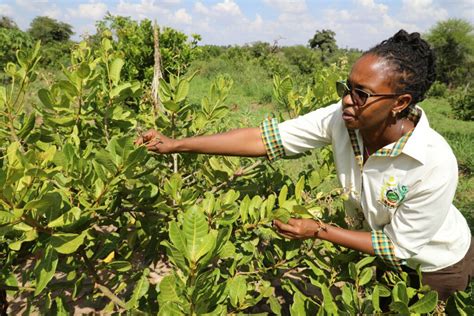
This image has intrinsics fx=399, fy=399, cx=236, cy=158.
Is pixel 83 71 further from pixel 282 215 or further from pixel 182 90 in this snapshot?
pixel 282 215

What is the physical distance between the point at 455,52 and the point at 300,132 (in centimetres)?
3293

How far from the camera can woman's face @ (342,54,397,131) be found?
1.23m

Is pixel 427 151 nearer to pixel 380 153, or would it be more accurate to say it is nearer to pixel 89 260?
pixel 380 153

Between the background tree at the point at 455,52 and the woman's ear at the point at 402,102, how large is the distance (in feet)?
99.5

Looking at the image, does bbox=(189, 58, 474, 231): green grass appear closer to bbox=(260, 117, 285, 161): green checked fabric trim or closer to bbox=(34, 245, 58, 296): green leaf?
bbox=(260, 117, 285, 161): green checked fabric trim

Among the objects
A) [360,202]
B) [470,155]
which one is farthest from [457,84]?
[360,202]

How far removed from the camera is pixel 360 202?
1521mm

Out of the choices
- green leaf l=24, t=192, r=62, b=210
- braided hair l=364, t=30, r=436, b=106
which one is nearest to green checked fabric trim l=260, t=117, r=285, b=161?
braided hair l=364, t=30, r=436, b=106

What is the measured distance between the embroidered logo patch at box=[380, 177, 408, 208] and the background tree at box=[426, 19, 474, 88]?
3034cm

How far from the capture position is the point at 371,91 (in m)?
1.24

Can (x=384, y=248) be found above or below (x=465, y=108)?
below

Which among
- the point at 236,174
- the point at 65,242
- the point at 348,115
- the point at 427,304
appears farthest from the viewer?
the point at 236,174

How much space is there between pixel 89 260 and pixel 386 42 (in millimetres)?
1246

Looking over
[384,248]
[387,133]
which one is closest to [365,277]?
[384,248]
